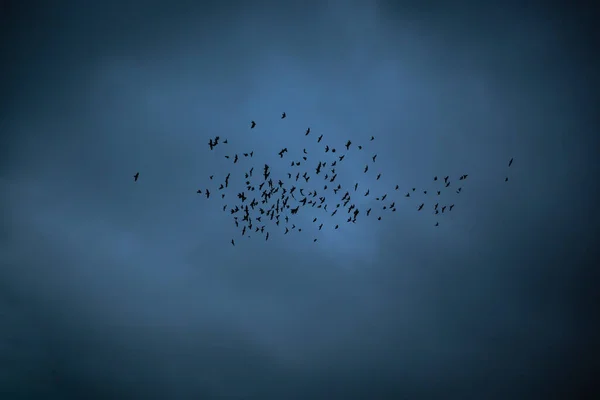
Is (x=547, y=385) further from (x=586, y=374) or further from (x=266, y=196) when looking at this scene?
(x=266, y=196)

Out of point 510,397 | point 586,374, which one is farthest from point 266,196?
point 586,374

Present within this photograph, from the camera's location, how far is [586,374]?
295 ft

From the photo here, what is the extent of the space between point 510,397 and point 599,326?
2937 cm

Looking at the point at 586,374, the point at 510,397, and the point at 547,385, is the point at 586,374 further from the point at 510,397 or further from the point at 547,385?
the point at 510,397

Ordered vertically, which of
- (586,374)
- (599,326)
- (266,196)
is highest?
(599,326)

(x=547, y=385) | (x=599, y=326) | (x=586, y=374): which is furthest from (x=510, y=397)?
(x=599, y=326)

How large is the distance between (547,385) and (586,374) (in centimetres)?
957

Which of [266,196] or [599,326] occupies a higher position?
[599,326]

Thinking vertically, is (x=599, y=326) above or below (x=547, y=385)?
above

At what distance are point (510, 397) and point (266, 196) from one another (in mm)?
93646

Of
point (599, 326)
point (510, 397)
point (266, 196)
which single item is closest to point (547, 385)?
point (510, 397)

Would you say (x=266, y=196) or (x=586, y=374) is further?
(x=586, y=374)

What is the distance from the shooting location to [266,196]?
1540 inches

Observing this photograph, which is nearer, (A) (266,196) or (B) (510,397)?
(A) (266,196)
